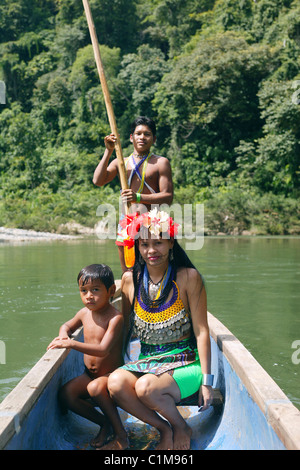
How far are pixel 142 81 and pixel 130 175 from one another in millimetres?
20944

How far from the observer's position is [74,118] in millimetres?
25484

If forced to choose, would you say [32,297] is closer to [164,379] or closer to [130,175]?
[130,175]

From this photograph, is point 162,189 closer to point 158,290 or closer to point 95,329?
point 158,290

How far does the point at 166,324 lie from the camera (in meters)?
1.99

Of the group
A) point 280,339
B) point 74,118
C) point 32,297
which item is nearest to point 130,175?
point 280,339

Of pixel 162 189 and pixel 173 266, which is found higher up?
pixel 162 189

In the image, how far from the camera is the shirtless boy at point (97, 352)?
1894 millimetres

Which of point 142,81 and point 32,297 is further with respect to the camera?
point 142,81

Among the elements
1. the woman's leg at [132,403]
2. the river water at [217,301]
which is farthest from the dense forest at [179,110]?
the woman's leg at [132,403]

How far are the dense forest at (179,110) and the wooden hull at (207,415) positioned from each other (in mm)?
14713

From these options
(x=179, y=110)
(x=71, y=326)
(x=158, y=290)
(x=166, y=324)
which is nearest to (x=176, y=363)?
(x=166, y=324)

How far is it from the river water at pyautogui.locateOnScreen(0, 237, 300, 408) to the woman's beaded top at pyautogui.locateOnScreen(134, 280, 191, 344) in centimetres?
128

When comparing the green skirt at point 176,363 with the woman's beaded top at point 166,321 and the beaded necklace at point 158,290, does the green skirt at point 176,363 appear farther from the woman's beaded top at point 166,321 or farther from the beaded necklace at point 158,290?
the beaded necklace at point 158,290

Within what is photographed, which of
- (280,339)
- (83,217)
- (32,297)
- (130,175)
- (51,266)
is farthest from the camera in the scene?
(83,217)
